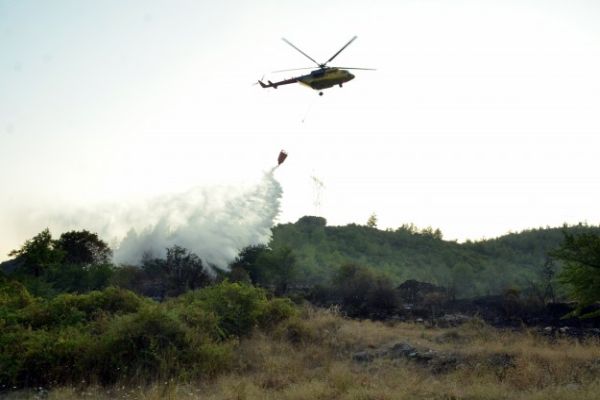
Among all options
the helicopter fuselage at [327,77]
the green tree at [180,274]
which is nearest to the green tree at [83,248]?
the green tree at [180,274]

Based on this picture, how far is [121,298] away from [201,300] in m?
3.00

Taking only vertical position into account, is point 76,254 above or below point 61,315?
above

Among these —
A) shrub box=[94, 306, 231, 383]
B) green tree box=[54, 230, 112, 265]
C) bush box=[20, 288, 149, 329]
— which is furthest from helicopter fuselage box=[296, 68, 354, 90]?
green tree box=[54, 230, 112, 265]

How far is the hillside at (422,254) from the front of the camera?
195 feet

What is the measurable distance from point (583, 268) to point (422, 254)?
2480 inches

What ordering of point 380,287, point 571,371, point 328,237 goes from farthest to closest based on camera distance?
point 328,237 → point 380,287 → point 571,371

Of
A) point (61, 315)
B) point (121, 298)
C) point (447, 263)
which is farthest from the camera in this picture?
point (447, 263)

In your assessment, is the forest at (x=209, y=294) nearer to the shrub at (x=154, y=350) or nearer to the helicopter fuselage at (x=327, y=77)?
the shrub at (x=154, y=350)

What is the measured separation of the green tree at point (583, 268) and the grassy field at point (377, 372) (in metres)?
1.59

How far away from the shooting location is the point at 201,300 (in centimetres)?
2048

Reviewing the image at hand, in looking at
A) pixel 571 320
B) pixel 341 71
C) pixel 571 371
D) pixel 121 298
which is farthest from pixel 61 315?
pixel 571 320

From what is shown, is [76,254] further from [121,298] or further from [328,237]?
[328,237]

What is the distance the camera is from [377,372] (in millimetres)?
14023

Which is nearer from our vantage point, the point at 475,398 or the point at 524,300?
the point at 475,398
